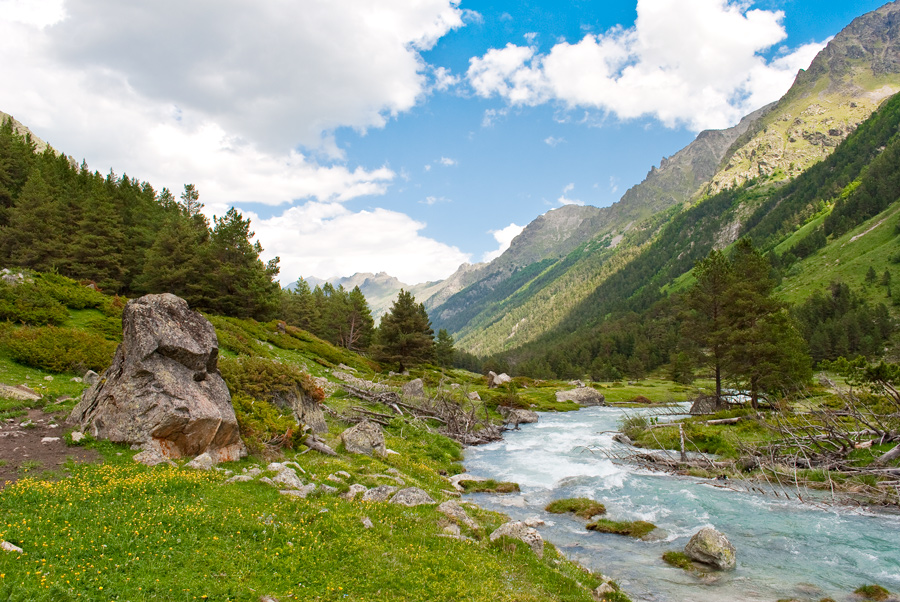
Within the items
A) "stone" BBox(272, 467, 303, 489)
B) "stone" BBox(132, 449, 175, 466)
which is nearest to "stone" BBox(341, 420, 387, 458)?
"stone" BBox(272, 467, 303, 489)

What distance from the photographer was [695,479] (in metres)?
22.8

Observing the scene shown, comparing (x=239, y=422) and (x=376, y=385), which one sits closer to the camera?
(x=239, y=422)

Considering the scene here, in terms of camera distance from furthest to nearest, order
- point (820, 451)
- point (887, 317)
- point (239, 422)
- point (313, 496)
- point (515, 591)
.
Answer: point (887, 317)
point (820, 451)
point (239, 422)
point (313, 496)
point (515, 591)

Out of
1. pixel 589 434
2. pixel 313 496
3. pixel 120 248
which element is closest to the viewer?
pixel 313 496

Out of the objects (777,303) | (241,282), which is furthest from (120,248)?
(777,303)

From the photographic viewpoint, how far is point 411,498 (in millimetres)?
15648

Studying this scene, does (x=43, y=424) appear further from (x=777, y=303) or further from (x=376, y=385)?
(x=777, y=303)

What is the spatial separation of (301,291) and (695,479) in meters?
106

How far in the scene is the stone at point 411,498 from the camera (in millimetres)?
15242

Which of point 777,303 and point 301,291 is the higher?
point 301,291

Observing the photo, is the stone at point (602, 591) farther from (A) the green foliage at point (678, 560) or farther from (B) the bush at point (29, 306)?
(B) the bush at point (29, 306)

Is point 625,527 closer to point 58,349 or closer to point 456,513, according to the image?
point 456,513

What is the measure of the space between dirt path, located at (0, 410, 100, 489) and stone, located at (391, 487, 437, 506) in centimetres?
992

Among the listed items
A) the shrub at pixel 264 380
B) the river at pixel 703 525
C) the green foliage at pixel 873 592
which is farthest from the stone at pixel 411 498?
the green foliage at pixel 873 592
